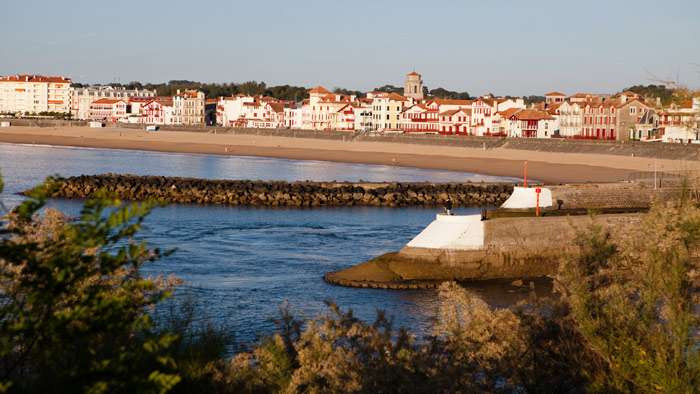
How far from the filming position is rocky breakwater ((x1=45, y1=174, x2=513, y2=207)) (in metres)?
47.0

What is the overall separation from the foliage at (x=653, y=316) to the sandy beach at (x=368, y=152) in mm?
36948

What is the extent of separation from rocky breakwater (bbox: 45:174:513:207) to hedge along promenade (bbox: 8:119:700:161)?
13734 millimetres

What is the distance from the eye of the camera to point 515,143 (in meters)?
90.6

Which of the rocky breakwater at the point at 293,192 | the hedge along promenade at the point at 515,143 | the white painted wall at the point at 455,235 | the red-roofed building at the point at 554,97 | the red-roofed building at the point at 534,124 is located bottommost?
the rocky breakwater at the point at 293,192

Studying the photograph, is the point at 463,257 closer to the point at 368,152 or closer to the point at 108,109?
the point at 368,152

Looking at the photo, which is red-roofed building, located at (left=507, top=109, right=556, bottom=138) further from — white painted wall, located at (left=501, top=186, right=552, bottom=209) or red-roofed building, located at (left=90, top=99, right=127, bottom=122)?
red-roofed building, located at (left=90, top=99, right=127, bottom=122)

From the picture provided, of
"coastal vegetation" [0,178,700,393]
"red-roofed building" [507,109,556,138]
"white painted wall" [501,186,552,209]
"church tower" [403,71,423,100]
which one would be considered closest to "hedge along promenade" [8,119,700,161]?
"red-roofed building" [507,109,556,138]

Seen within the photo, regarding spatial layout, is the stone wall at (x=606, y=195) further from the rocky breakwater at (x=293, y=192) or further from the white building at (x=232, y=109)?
the white building at (x=232, y=109)

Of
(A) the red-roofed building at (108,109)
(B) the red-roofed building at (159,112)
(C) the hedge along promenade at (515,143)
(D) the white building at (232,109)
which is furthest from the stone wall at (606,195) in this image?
(A) the red-roofed building at (108,109)

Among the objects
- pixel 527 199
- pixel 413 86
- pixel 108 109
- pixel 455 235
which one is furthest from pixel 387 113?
pixel 455 235

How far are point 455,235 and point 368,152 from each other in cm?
6979

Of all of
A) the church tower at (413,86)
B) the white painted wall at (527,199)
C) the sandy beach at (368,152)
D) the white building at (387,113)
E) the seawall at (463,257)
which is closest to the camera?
the seawall at (463,257)

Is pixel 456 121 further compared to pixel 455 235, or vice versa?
pixel 456 121

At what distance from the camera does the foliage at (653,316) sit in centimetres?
877
